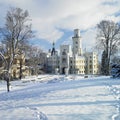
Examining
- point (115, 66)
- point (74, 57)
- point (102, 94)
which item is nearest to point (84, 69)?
point (74, 57)

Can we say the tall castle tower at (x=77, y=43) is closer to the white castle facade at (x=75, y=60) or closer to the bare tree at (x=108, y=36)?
the white castle facade at (x=75, y=60)

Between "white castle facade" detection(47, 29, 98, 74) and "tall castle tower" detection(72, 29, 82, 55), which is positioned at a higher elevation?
"tall castle tower" detection(72, 29, 82, 55)

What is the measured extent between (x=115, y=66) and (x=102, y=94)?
13010mm

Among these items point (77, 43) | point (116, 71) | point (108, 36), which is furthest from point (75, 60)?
point (116, 71)

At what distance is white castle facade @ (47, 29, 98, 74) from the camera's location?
12194cm

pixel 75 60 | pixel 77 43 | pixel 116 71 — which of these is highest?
pixel 77 43

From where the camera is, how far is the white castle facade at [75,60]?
121938 mm

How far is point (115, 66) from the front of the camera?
2919 cm

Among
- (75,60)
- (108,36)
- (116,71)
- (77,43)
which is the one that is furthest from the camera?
(77,43)

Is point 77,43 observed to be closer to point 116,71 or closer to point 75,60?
point 75,60

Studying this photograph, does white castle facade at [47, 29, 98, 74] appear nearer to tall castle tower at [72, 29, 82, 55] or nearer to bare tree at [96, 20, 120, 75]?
tall castle tower at [72, 29, 82, 55]

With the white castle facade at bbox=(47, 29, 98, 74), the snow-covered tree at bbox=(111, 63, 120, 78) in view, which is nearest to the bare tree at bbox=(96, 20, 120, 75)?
the snow-covered tree at bbox=(111, 63, 120, 78)

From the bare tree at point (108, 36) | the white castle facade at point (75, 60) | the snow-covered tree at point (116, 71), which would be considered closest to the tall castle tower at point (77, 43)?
the white castle facade at point (75, 60)

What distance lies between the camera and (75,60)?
400ft
